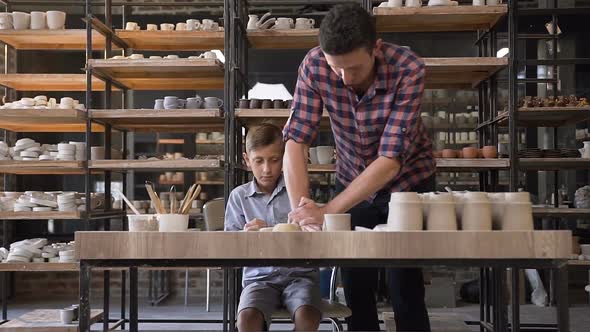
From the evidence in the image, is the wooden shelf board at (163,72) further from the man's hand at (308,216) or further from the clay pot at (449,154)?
the man's hand at (308,216)

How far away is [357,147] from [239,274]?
293cm

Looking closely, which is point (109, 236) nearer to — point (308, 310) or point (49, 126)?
point (308, 310)

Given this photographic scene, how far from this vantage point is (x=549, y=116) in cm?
604

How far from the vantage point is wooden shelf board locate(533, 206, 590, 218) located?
5.86m

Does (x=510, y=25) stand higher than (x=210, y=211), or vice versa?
(x=510, y=25)

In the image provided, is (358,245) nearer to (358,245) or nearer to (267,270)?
(358,245)

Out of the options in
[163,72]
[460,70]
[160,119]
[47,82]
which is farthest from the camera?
[47,82]

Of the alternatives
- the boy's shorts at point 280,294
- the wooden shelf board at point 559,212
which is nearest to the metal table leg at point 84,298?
the boy's shorts at point 280,294

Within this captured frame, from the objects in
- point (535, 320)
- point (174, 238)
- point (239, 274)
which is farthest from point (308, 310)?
point (535, 320)

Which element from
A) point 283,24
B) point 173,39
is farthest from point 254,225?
point 173,39

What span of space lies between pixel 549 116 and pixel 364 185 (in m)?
4.10

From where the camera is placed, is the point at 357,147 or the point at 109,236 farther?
the point at 357,147

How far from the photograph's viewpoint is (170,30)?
5984 millimetres

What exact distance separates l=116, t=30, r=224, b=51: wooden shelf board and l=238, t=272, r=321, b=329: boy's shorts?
10.9 feet
